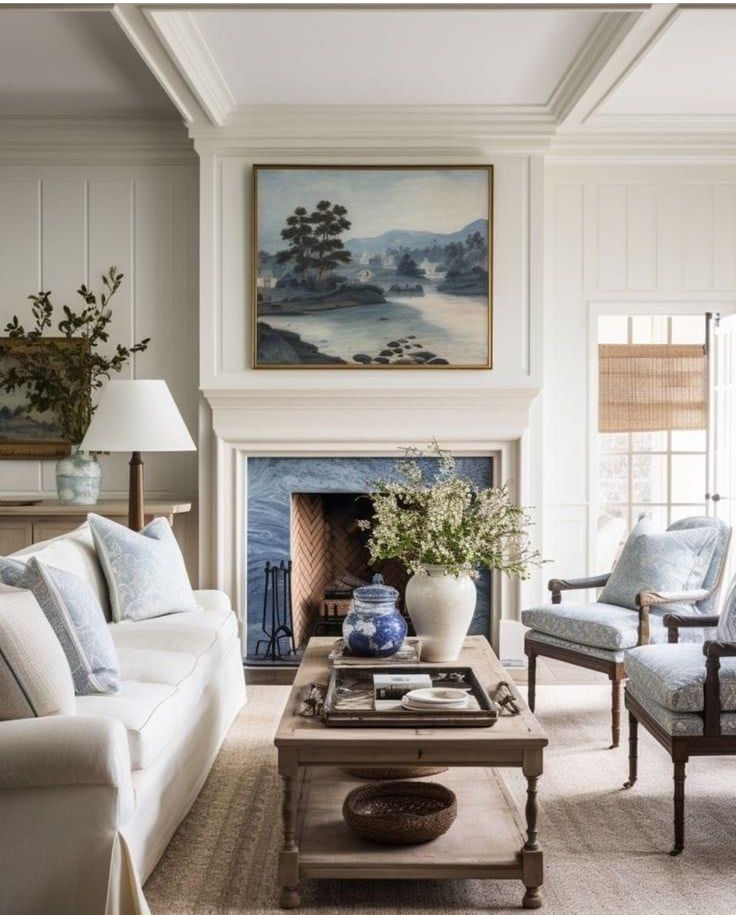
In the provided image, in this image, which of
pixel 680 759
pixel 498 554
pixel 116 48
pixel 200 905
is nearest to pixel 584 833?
pixel 680 759

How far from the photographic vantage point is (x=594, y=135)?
18.5 feet

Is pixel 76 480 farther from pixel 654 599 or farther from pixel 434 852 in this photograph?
pixel 434 852

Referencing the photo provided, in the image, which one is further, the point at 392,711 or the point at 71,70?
the point at 71,70

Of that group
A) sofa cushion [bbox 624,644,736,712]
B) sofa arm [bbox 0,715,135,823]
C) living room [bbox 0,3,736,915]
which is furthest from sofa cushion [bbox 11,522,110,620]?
sofa cushion [bbox 624,644,736,712]

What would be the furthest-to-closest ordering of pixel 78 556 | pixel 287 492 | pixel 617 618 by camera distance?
pixel 287 492 < pixel 617 618 < pixel 78 556

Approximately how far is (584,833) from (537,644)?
4.29 ft

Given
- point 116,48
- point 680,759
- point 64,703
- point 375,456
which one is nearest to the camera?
point 64,703

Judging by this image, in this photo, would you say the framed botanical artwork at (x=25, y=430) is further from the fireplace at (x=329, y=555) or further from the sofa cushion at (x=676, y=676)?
the sofa cushion at (x=676, y=676)

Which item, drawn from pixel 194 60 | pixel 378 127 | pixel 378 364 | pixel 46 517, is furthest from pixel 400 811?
pixel 378 127

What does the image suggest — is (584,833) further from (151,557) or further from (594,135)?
(594,135)

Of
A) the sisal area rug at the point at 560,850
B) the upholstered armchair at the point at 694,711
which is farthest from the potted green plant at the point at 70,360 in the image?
the upholstered armchair at the point at 694,711

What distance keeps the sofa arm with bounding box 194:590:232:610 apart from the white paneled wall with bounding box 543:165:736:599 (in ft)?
6.87

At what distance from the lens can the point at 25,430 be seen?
5.67 meters

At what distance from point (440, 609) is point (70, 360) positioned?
10.1 feet
